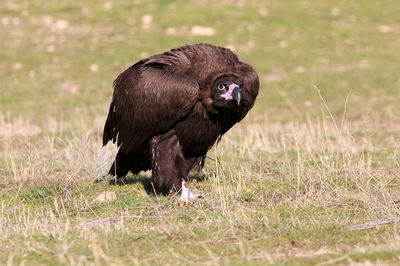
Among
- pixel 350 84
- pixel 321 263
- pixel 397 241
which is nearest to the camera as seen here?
pixel 321 263

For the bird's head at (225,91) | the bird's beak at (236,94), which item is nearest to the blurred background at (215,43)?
the bird's head at (225,91)

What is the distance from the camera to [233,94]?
7047 mm

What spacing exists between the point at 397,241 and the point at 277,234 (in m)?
0.93

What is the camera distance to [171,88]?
704 cm

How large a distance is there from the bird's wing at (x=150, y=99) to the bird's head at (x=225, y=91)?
0.23m

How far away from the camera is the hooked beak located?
276 inches

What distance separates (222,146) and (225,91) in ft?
9.76

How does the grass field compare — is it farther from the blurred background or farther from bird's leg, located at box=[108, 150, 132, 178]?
bird's leg, located at box=[108, 150, 132, 178]

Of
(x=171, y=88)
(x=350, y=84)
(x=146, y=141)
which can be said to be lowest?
(x=350, y=84)

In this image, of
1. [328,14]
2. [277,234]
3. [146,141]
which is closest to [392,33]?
[328,14]

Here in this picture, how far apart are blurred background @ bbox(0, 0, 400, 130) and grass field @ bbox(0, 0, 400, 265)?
3.1 inches

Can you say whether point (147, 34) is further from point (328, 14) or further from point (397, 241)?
point (397, 241)

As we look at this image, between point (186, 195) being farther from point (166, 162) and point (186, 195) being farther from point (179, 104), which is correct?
point (179, 104)

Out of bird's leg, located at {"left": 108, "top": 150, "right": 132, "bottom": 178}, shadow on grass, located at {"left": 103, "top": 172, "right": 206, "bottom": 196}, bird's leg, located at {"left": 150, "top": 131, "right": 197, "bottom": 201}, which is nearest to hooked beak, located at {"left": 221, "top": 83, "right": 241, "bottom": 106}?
bird's leg, located at {"left": 150, "top": 131, "right": 197, "bottom": 201}
